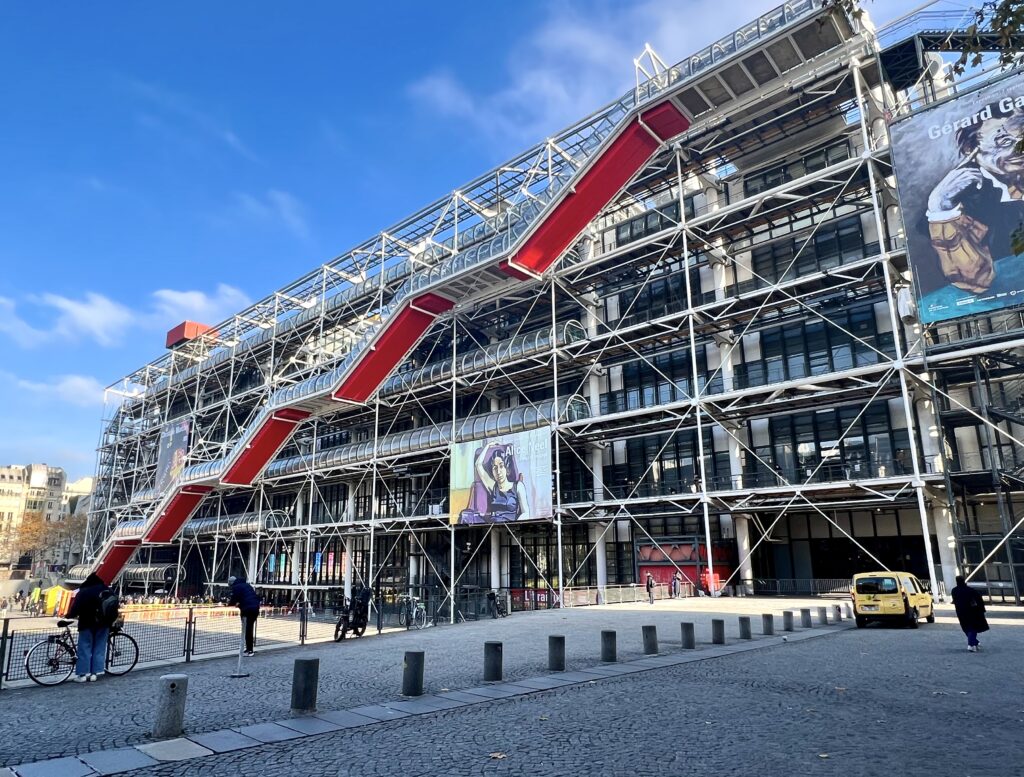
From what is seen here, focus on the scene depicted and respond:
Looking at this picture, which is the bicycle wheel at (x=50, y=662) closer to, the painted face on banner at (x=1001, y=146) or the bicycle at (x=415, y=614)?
the bicycle at (x=415, y=614)

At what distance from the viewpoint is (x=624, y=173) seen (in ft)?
93.4

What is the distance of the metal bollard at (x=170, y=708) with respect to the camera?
22.1ft

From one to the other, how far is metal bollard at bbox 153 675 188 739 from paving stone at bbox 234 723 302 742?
1.94 feet

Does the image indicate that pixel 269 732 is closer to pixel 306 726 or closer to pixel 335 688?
pixel 306 726

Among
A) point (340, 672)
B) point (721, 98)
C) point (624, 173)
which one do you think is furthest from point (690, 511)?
point (340, 672)

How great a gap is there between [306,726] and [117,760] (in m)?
1.74

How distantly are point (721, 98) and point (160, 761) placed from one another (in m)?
27.6

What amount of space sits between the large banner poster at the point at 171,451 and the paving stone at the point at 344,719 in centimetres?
4322

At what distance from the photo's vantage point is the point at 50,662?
35.1 feet

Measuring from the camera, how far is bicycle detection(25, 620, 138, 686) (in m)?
10.6

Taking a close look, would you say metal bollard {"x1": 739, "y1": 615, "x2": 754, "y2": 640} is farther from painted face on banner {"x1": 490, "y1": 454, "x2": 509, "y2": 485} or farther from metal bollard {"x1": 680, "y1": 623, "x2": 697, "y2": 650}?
painted face on banner {"x1": 490, "y1": 454, "x2": 509, "y2": 485}

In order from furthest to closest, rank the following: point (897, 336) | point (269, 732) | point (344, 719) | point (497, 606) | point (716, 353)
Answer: point (716, 353) → point (497, 606) → point (897, 336) → point (344, 719) → point (269, 732)

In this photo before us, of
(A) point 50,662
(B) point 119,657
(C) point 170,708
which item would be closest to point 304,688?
(C) point 170,708

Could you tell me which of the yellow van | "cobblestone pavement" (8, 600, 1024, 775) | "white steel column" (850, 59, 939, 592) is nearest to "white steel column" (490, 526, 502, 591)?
"white steel column" (850, 59, 939, 592)
